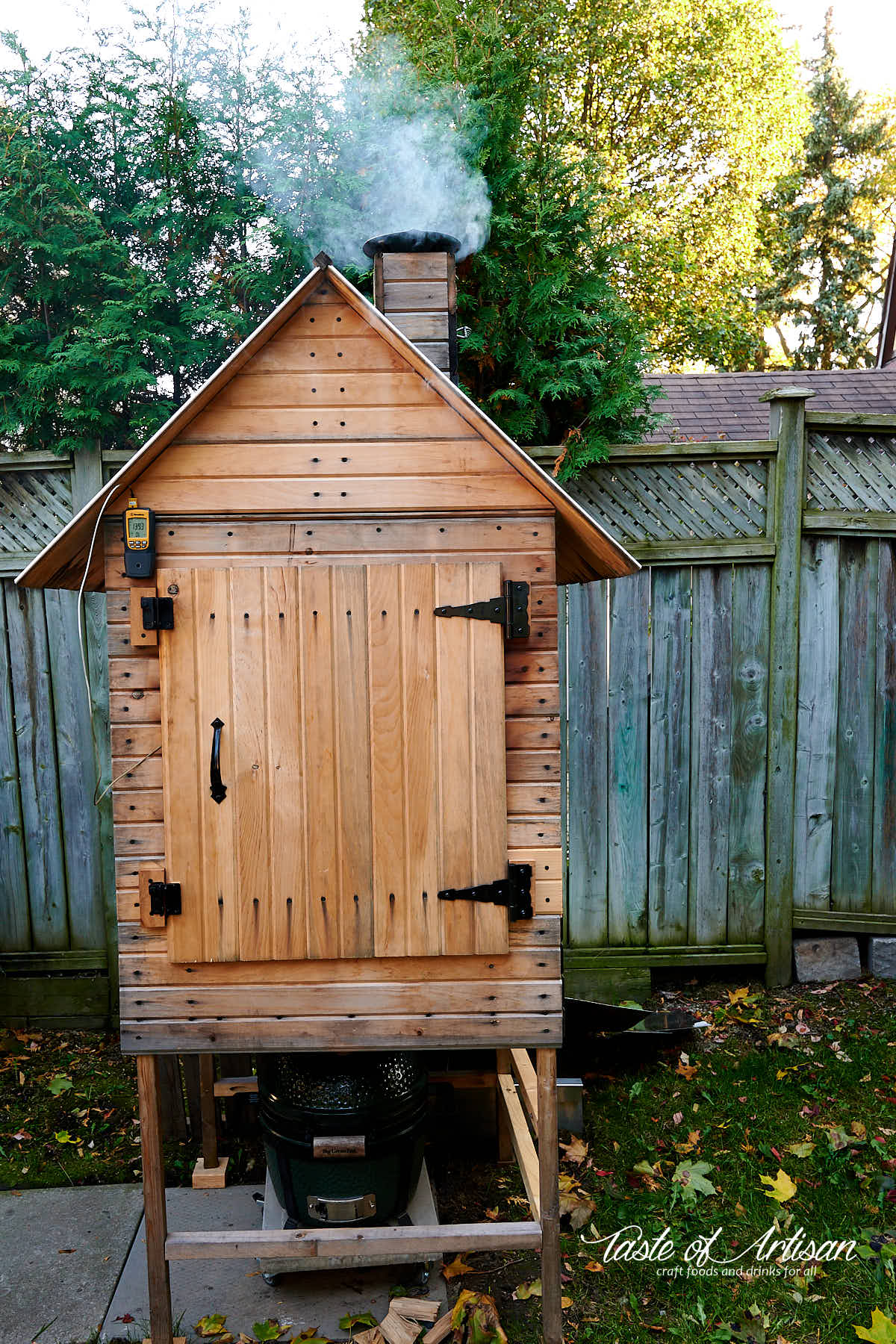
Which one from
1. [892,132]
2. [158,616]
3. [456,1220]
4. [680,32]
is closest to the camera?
[158,616]

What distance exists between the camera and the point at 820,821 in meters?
4.48

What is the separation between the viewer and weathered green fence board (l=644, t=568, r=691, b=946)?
14.3ft

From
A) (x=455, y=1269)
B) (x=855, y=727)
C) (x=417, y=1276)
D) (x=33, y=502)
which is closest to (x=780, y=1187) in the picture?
(x=455, y=1269)

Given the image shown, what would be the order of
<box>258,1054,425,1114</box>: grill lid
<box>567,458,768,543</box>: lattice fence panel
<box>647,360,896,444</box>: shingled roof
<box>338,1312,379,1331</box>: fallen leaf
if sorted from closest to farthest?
<box>338,1312,379,1331</box>: fallen leaf
<box>258,1054,425,1114</box>: grill lid
<box>567,458,768,543</box>: lattice fence panel
<box>647,360,896,444</box>: shingled roof

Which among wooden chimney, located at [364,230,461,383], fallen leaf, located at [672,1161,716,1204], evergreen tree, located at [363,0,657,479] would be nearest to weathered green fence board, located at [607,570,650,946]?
evergreen tree, located at [363,0,657,479]

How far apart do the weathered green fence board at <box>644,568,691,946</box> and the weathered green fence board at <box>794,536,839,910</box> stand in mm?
543

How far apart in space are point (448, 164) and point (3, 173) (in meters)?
2.04

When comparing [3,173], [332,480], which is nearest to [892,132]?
[3,173]

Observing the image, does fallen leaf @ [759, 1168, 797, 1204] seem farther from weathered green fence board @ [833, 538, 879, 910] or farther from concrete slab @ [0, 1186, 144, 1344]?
concrete slab @ [0, 1186, 144, 1344]

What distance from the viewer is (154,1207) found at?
2.59m

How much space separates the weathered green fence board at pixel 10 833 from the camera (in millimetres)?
4199

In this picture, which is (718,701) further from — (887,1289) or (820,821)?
(887,1289)

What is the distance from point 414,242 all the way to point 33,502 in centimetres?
202

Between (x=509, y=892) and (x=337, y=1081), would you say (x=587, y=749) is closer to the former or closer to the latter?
(x=509, y=892)
